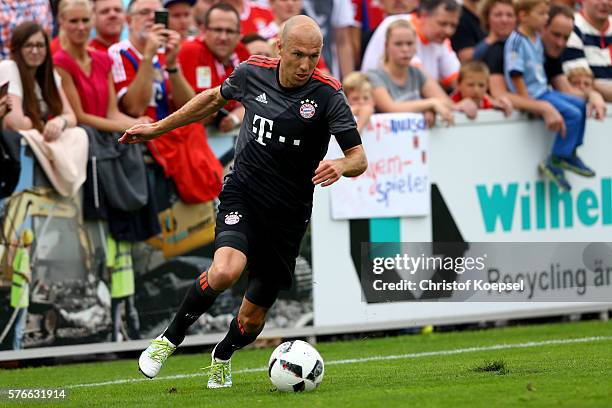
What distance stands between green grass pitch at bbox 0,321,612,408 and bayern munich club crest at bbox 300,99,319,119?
6.28 feet

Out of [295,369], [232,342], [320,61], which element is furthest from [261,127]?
[320,61]

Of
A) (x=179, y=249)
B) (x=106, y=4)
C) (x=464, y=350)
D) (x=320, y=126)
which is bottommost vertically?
(x=464, y=350)

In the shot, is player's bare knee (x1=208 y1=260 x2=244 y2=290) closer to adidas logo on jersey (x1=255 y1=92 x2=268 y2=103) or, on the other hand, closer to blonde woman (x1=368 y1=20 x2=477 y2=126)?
adidas logo on jersey (x1=255 y1=92 x2=268 y2=103)

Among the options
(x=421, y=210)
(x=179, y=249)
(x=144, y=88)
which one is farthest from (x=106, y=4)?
(x=421, y=210)

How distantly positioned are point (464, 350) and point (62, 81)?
15.3 ft

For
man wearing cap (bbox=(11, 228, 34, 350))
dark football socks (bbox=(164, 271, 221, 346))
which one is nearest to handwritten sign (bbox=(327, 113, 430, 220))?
man wearing cap (bbox=(11, 228, 34, 350))

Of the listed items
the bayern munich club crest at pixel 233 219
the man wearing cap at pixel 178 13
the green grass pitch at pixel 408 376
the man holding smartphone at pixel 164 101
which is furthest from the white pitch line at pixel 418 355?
the man wearing cap at pixel 178 13

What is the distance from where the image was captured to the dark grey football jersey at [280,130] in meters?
8.48

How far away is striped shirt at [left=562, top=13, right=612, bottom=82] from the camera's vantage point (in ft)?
48.5

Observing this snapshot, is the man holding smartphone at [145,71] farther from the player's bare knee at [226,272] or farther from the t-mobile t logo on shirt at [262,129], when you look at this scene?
the player's bare knee at [226,272]

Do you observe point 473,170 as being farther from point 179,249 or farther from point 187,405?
point 187,405

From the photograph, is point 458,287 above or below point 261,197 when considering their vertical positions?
below

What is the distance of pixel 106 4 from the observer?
1265 centimetres

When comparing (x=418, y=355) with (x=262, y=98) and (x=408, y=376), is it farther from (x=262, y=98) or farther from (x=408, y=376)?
(x=262, y=98)
